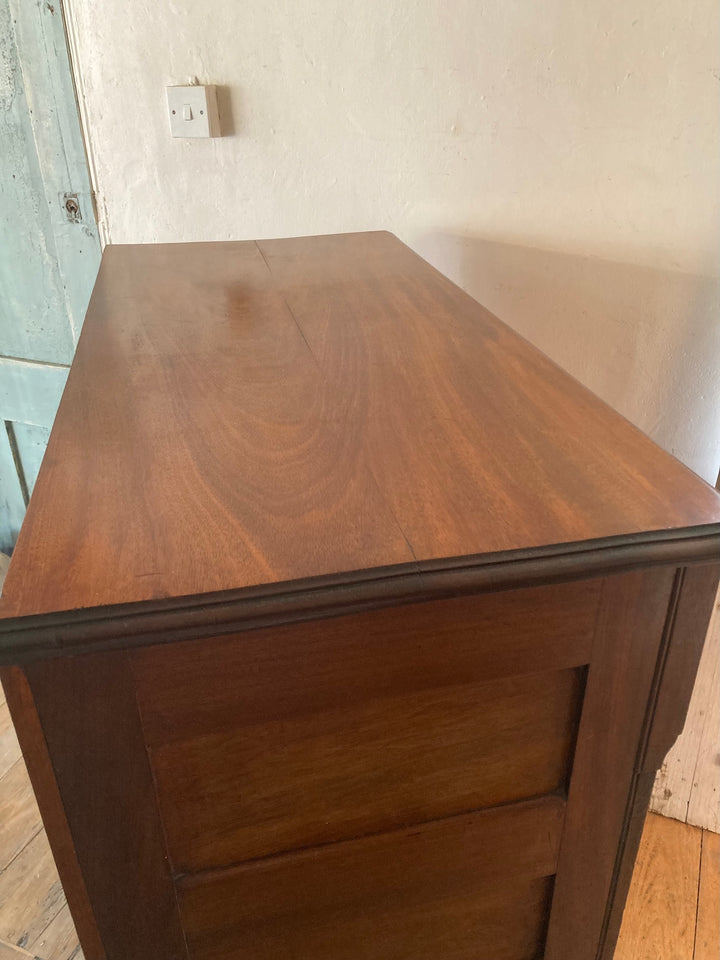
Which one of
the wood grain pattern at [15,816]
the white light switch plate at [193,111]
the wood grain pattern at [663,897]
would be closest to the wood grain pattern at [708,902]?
the wood grain pattern at [663,897]

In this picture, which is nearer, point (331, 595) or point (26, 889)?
point (331, 595)

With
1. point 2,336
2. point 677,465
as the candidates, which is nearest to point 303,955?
point 677,465

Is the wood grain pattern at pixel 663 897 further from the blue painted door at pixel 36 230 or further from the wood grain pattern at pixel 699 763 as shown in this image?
the blue painted door at pixel 36 230

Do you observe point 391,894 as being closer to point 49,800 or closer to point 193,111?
point 49,800

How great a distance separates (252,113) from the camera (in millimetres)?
1337

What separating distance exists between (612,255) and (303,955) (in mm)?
1120

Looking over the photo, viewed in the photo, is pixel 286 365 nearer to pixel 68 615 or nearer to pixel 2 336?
pixel 68 615

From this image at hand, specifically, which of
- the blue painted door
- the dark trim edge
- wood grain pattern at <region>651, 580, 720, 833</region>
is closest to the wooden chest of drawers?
the dark trim edge

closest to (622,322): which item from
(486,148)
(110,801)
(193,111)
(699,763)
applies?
(486,148)

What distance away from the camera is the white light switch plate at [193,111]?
132 cm

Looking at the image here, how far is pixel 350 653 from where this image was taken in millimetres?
489

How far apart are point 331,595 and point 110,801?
222mm

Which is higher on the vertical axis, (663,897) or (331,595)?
(331,595)

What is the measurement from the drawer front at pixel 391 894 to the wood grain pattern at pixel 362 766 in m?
0.02
